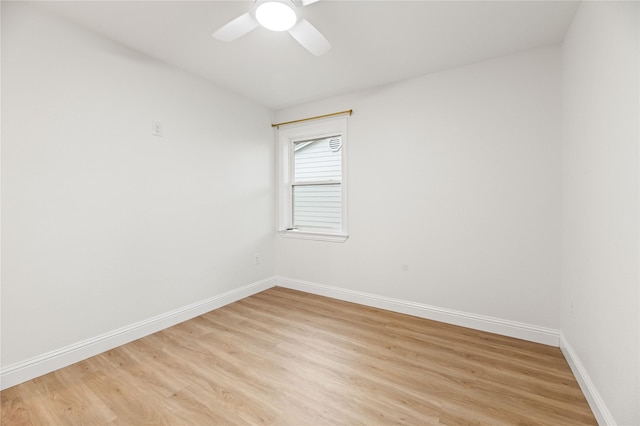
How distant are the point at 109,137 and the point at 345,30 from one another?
1.99m

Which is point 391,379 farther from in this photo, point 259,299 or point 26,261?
point 26,261

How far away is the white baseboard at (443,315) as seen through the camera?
Answer: 2260mm

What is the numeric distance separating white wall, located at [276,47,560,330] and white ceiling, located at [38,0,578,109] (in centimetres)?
28

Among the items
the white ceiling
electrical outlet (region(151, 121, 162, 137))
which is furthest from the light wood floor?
the white ceiling

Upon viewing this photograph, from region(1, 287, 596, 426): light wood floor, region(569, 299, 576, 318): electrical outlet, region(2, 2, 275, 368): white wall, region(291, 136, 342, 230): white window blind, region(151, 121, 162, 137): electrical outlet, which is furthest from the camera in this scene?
region(291, 136, 342, 230): white window blind

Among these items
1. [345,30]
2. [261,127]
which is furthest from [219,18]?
[261,127]

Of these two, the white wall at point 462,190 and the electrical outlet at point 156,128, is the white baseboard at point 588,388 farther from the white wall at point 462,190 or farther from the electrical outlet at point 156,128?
the electrical outlet at point 156,128

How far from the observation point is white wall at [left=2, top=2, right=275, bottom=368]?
1.75 metres

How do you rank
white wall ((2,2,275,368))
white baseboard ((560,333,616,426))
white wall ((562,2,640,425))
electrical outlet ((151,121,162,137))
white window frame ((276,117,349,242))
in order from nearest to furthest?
white wall ((562,2,640,425)), white baseboard ((560,333,616,426)), white wall ((2,2,275,368)), electrical outlet ((151,121,162,137)), white window frame ((276,117,349,242))

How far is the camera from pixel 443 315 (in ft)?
8.77

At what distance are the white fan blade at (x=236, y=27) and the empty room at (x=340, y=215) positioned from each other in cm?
1

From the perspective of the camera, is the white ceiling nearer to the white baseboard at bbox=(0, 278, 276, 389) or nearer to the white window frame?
the white window frame

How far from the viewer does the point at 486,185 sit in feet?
8.06

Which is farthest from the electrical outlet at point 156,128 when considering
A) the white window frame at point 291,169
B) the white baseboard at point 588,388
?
the white baseboard at point 588,388
